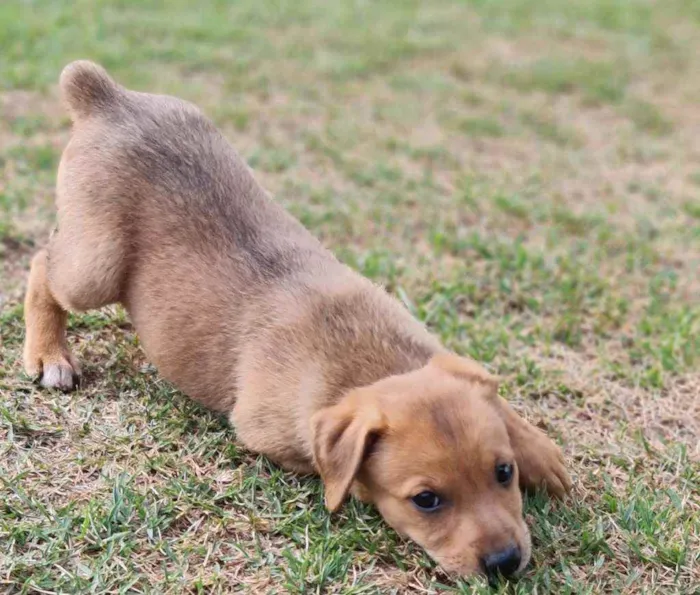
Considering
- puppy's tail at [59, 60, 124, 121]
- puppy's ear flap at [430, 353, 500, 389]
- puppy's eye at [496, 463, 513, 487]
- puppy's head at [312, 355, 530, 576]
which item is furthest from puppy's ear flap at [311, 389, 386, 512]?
puppy's tail at [59, 60, 124, 121]

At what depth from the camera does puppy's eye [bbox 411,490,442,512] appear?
3715mm

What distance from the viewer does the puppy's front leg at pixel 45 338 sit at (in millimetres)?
4918

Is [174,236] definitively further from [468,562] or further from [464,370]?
[468,562]

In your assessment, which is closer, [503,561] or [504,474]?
[503,561]

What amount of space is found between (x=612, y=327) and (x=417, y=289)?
135 cm

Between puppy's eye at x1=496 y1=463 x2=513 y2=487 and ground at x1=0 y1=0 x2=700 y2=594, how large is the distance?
15.4 inches

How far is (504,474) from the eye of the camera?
383 centimetres

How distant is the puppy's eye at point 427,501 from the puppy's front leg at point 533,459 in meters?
0.63

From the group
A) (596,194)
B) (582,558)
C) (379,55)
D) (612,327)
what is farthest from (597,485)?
(379,55)

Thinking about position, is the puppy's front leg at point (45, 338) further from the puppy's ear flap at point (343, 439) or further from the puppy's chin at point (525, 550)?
the puppy's chin at point (525, 550)

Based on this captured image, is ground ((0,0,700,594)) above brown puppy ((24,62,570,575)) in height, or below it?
below

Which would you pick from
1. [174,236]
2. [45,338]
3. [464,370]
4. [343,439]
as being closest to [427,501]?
[343,439]

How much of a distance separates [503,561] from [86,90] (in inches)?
136

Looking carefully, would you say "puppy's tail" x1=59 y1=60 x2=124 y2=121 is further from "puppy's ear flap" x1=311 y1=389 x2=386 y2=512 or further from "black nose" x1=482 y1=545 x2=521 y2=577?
"black nose" x1=482 y1=545 x2=521 y2=577
